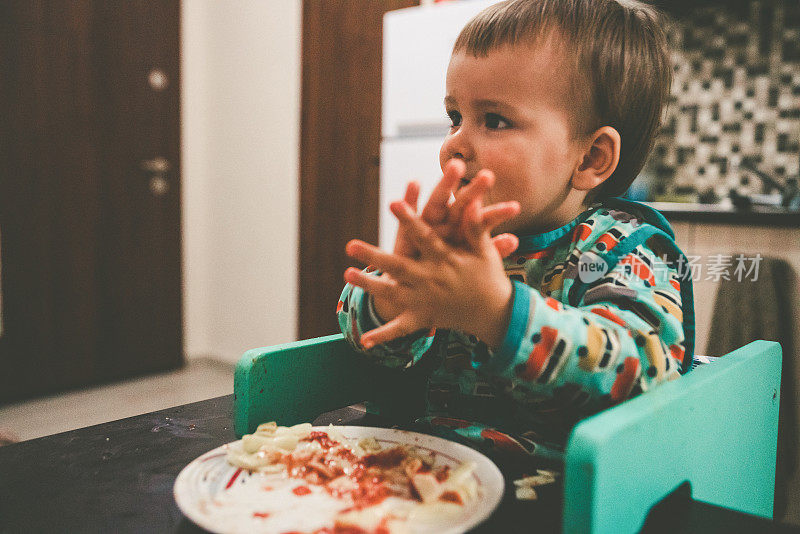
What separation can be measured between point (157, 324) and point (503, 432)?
2780 millimetres

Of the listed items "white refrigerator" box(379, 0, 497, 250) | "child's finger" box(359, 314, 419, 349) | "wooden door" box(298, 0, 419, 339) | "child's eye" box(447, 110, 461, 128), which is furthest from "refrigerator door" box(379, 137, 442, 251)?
"child's finger" box(359, 314, 419, 349)

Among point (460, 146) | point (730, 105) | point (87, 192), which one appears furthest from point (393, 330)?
point (87, 192)

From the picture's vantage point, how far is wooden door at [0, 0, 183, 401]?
104 inches

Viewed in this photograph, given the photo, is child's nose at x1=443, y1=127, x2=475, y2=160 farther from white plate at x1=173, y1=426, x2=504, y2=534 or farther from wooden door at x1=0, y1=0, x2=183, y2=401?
wooden door at x1=0, y1=0, x2=183, y2=401

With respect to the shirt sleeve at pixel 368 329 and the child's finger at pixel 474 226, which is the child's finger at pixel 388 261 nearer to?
the child's finger at pixel 474 226

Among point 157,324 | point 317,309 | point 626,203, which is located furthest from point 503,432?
point 157,324

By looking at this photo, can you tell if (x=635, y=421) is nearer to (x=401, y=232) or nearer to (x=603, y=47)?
(x=401, y=232)

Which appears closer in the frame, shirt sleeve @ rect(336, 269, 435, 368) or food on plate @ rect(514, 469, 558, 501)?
food on plate @ rect(514, 469, 558, 501)

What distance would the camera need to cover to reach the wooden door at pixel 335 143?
102 inches

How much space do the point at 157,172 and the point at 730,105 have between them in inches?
99.3

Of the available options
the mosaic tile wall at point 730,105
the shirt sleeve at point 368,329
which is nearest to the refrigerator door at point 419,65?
the mosaic tile wall at point 730,105

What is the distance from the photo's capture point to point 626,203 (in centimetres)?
81

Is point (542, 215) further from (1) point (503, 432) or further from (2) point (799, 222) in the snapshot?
(2) point (799, 222)

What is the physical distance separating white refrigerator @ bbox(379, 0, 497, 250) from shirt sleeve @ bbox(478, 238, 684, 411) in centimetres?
144
